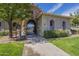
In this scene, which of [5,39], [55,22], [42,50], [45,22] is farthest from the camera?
[45,22]

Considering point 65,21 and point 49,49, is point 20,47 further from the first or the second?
point 65,21

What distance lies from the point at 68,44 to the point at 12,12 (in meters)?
1.98

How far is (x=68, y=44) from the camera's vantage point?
29.8 ft

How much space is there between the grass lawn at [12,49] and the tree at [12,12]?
0.30m

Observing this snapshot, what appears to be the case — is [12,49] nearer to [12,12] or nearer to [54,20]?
[12,12]

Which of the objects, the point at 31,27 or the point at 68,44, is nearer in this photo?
the point at 68,44

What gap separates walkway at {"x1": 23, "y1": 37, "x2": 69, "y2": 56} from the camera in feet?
29.0

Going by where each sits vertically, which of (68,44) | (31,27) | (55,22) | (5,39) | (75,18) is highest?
(75,18)

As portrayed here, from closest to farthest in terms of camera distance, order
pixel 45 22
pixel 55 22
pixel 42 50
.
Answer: pixel 42 50 → pixel 55 22 → pixel 45 22

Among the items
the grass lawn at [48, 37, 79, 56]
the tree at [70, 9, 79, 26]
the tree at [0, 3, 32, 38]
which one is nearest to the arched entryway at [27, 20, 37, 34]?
the tree at [0, 3, 32, 38]

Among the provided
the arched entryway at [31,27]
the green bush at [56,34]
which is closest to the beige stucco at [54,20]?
the green bush at [56,34]

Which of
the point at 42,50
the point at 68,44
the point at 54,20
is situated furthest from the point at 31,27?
the point at 68,44

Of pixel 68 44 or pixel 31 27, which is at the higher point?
pixel 31 27

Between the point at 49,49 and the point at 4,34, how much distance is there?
146 centimetres
